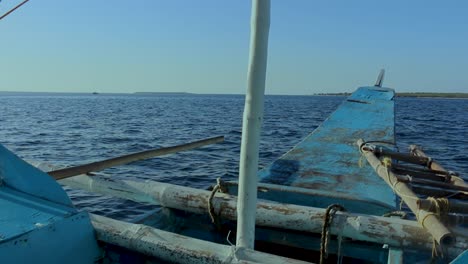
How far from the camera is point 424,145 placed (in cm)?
2003

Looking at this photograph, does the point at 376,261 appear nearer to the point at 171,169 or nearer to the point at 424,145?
the point at 171,169

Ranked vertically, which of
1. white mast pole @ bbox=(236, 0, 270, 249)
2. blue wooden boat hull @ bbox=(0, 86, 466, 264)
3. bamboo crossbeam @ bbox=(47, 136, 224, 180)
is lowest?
blue wooden boat hull @ bbox=(0, 86, 466, 264)

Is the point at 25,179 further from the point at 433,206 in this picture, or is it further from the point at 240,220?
the point at 433,206

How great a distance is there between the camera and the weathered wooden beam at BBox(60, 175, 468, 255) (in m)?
3.84

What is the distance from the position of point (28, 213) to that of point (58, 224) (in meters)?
0.31

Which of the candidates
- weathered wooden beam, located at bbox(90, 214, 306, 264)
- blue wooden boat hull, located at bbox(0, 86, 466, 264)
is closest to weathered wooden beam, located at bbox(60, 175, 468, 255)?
blue wooden boat hull, located at bbox(0, 86, 466, 264)

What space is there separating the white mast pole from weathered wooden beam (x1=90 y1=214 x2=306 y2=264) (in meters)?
0.28

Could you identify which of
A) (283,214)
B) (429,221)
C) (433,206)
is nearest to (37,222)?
(283,214)

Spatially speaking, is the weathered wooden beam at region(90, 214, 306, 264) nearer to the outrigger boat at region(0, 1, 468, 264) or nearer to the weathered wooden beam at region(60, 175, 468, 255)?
the outrigger boat at region(0, 1, 468, 264)

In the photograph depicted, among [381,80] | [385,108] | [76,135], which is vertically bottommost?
[76,135]

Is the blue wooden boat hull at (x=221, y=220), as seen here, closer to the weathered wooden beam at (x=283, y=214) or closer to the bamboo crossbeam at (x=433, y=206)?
the weathered wooden beam at (x=283, y=214)

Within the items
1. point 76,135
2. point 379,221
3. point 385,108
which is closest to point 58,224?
point 379,221

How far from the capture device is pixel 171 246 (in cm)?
346

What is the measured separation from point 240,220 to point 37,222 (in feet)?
5.35
